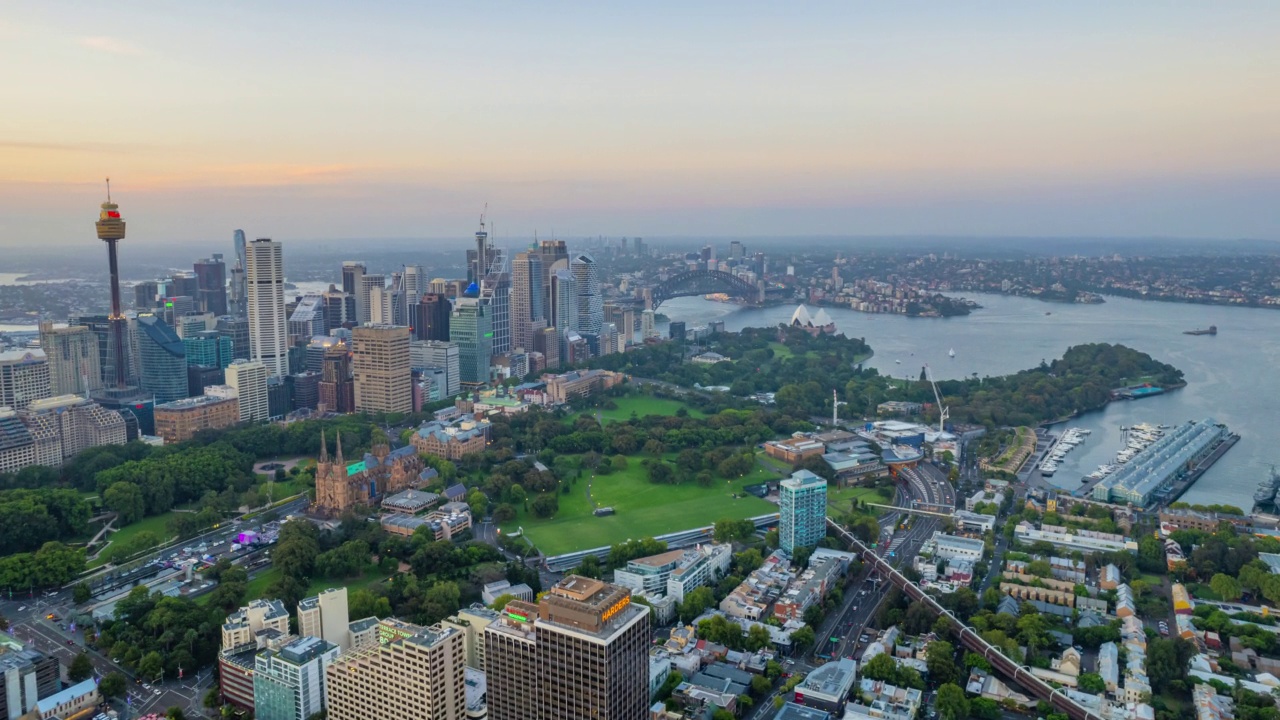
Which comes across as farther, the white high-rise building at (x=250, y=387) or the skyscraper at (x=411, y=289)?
the skyscraper at (x=411, y=289)

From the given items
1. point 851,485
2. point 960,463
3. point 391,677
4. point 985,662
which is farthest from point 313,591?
point 960,463

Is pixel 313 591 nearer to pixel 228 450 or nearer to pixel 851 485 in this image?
pixel 228 450

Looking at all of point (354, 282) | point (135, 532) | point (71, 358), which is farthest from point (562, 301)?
point (135, 532)

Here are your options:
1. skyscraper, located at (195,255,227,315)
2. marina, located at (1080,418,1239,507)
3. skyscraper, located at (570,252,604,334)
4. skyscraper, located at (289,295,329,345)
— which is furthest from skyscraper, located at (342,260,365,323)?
marina, located at (1080,418,1239,507)

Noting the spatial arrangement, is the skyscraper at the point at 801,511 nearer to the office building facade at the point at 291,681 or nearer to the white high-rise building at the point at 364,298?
the office building facade at the point at 291,681

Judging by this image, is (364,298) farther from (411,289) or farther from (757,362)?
(757,362)

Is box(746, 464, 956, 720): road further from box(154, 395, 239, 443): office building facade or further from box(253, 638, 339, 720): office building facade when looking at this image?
box(154, 395, 239, 443): office building facade

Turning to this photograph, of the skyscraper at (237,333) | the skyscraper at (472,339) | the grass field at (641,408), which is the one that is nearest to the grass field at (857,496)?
the grass field at (641,408)
